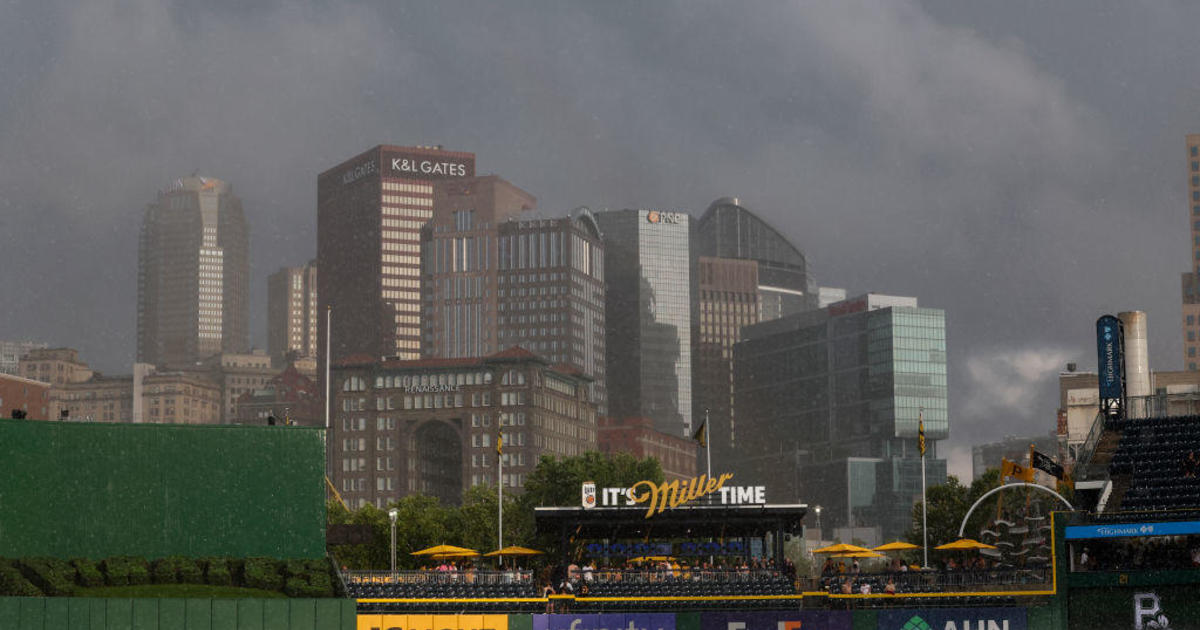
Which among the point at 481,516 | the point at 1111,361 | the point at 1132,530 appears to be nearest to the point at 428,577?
the point at 1132,530

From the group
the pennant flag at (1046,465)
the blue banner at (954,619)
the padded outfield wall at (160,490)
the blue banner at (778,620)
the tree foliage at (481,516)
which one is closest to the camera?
the padded outfield wall at (160,490)

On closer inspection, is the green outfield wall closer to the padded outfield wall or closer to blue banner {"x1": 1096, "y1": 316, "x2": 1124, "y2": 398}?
the padded outfield wall

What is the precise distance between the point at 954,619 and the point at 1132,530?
917 centimetres

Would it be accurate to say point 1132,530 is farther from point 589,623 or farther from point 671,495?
point 589,623

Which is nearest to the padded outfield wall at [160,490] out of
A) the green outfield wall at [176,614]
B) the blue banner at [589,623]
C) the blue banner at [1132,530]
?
the green outfield wall at [176,614]

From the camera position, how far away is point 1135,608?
240 feet

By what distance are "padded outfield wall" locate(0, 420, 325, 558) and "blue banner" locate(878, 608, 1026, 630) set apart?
90.2 feet

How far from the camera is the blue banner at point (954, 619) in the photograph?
244ft

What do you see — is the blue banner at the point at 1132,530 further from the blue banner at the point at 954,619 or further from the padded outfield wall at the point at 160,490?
the padded outfield wall at the point at 160,490

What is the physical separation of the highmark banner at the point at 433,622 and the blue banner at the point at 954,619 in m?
18.4

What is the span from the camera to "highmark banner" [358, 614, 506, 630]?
7338cm

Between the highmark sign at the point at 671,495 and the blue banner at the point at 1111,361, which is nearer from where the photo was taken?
the highmark sign at the point at 671,495

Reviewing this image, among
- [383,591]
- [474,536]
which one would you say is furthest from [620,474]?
[383,591]

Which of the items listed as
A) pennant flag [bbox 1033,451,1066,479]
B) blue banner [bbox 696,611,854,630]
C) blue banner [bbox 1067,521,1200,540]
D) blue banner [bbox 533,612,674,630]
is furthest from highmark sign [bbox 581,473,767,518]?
blue banner [bbox 1067,521,1200,540]
